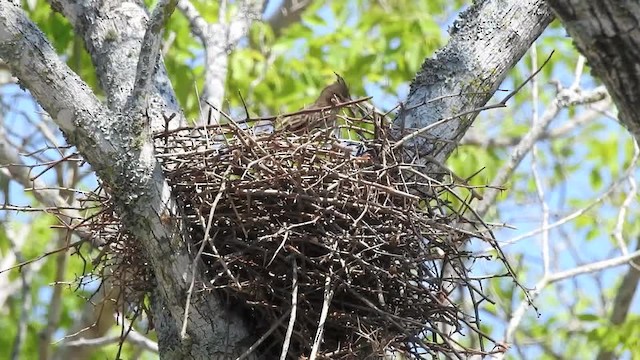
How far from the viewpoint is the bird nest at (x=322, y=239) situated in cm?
300

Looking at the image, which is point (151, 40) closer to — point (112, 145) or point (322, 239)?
point (112, 145)

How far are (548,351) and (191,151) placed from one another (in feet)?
18.8

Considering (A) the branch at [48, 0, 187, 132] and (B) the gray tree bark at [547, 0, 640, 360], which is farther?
(A) the branch at [48, 0, 187, 132]

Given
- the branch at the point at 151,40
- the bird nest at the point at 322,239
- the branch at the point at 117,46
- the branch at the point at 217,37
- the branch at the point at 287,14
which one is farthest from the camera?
the branch at the point at 287,14

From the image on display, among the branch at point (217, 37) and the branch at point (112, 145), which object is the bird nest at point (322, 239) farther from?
the branch at point (217, 37)

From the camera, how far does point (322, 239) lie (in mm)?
3012

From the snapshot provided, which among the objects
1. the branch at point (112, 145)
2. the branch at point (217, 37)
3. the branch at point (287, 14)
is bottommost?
the branch at point (112, 145)

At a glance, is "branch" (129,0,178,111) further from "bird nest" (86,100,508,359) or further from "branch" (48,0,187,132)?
"branch" (48,0,187,132)

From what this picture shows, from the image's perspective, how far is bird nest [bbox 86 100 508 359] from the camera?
2996mm

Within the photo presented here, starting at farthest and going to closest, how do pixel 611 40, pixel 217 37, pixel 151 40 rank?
pixel 217 37
pixel 151 40
pixel 611 40

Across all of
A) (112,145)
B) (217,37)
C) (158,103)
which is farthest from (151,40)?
(217,37)

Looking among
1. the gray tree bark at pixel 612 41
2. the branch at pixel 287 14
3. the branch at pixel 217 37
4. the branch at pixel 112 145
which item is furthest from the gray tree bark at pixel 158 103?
the branch at pixel 287 14

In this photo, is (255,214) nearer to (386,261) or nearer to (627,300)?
(386,261)

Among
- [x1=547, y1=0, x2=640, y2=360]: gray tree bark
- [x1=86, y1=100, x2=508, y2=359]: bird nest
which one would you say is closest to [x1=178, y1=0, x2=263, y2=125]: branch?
[x1=86, y1=100, x2=508, y2=359]: bird nest
